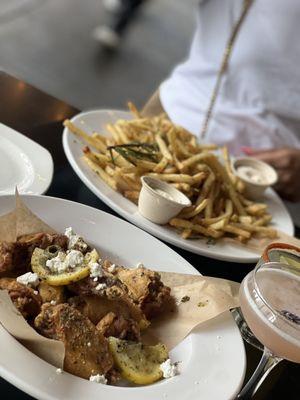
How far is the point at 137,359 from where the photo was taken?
1241mm

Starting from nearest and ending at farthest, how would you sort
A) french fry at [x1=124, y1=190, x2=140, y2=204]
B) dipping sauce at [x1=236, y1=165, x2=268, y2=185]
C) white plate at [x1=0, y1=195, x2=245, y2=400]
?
white plate at [x1=0, y1=195, x2=245, y2=400]
french fry at [x1=124, y1=190, x2=140, y2=204]
dipping sauce at [x1=236, y1=165, x2=268, y2=185]

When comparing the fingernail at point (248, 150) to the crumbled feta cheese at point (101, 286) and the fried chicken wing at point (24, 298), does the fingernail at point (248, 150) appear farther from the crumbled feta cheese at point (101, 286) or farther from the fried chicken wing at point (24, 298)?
the fried chicken wing at point (24, 298)

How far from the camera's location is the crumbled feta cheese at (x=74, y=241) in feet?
4.79

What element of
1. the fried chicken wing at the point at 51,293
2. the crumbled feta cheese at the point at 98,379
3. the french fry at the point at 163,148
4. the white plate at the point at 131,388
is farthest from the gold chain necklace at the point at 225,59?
the crumbled feta cheese at the point at 98,379

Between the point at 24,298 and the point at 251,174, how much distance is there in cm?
144

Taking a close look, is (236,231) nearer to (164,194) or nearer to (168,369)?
(164,194)

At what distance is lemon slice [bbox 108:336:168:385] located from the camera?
1.21 m

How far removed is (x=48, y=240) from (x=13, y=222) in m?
0.10

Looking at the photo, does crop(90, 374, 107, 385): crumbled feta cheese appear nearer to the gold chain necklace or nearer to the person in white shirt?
the person in white shirt

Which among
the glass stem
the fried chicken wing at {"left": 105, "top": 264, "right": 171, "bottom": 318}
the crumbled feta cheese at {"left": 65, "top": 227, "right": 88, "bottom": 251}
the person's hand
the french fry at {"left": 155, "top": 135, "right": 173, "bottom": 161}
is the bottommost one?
the person's hand

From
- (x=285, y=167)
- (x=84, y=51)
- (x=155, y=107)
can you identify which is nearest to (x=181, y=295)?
(x=285, y=167)

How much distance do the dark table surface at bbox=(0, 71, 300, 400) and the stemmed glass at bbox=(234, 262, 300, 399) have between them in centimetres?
7

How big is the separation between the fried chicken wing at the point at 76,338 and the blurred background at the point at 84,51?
3.83 metres

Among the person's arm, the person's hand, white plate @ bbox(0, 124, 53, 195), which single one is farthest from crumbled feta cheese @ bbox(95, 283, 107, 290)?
the person's arm
